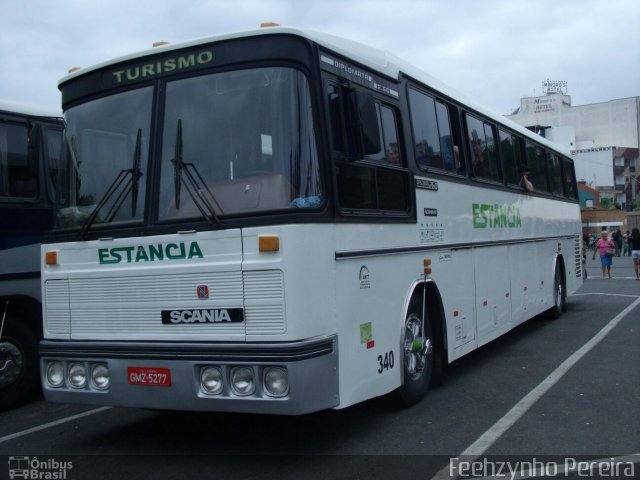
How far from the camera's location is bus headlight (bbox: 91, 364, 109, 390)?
550 cm

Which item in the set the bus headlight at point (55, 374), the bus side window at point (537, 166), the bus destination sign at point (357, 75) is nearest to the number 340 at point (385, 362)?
the bus destination sign at point (357, 75)

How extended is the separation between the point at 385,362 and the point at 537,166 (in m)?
7.83

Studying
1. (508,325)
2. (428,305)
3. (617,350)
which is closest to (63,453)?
(428,305)

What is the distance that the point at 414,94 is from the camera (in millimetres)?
7285

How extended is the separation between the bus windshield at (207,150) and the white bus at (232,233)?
0.01 metres

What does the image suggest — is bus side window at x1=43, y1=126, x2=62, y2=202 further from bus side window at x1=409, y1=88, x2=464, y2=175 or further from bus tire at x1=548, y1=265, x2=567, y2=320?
bus tire at x1=548, y1=265, x2=567, y2=320

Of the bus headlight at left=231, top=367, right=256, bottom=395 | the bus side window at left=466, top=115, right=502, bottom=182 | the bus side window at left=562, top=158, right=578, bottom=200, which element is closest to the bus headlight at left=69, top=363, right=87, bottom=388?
the bus headlight at left=231, top=367, right=256, bottom=395

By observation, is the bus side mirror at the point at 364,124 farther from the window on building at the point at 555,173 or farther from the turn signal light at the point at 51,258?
the window on building at the point at 555,173

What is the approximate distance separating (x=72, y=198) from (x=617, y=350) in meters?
7.47

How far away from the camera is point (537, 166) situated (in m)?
12.7

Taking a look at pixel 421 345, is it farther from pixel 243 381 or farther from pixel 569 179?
pixel 569 179

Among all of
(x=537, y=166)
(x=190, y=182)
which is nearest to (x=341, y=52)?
(x=190, y=182)

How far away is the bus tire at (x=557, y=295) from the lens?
1328cm

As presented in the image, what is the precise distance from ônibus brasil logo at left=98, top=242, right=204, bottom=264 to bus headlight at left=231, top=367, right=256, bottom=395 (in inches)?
34.4
